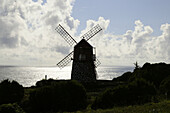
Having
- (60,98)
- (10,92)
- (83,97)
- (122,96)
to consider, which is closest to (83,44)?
(10,92)

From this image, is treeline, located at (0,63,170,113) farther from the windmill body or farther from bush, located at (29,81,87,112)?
the windmill body

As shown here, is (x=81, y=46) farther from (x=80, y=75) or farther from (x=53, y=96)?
(x=53, y=96)

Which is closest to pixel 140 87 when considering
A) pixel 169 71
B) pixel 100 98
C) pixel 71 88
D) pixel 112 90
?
pixel 112 90

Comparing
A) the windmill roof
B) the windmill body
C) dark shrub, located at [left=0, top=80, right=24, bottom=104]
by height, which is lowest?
dark shrub, located at [left=0, top=80, right=24, bottom=104]

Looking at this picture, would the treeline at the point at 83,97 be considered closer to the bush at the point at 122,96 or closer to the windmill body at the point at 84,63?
the bush at the point at 122,96

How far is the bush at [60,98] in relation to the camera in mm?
20781

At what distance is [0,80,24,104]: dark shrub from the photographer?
26797 mm

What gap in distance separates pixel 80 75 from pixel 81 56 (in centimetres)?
375

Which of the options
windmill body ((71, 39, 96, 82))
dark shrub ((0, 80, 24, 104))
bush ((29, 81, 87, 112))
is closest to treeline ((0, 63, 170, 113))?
bush ((29, 81, 87, 112))

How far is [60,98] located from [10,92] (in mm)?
10623

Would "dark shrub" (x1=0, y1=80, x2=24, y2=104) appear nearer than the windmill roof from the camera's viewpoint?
Yes

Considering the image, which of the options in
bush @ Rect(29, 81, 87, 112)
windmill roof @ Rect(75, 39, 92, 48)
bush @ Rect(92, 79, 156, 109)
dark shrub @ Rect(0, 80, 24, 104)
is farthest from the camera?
windmill roof @ Rect(75, 39, 92, 48)

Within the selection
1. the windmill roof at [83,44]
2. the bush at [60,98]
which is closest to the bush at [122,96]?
the bush at [60,98]

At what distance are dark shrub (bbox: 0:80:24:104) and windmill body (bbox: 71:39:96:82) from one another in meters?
11.6
